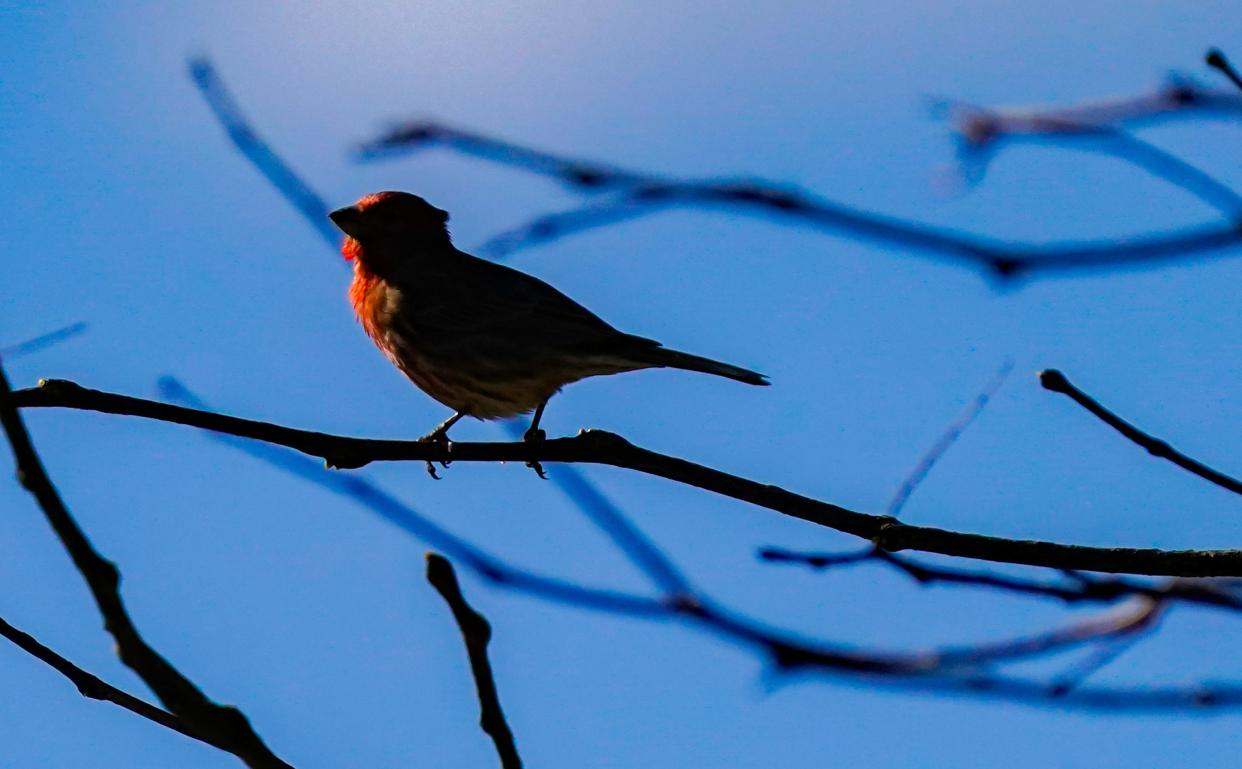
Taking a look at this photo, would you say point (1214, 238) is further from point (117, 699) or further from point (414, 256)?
point (414, 256)

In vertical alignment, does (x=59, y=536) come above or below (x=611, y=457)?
below

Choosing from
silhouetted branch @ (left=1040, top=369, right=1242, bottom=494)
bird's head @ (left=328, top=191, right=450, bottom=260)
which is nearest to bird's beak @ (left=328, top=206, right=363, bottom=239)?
bird's head @ (left=328, top=191, right=450, bottom=260)

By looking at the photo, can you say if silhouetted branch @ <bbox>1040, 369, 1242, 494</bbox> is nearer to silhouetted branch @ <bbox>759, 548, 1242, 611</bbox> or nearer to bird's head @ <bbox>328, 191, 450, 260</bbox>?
silhouetted branch @ <bbox>759, 548, 1242, 611</bbox>

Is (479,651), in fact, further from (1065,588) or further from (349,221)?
(349,221)

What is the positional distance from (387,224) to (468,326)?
1.54m

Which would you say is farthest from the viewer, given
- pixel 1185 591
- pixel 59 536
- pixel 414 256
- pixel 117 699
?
pixel 414 256

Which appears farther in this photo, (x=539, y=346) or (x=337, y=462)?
(x=539, y=346)

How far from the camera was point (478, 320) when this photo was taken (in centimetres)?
972

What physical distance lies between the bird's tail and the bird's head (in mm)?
2769

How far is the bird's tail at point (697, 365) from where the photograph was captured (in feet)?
26.6

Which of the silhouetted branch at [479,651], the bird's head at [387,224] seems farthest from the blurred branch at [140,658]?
the bird's head at [387,224]

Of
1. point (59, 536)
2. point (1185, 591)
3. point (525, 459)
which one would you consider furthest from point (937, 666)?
point (525, 459)

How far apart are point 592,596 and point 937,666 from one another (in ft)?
2.51

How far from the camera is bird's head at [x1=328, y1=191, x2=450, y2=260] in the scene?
10.8 meters
